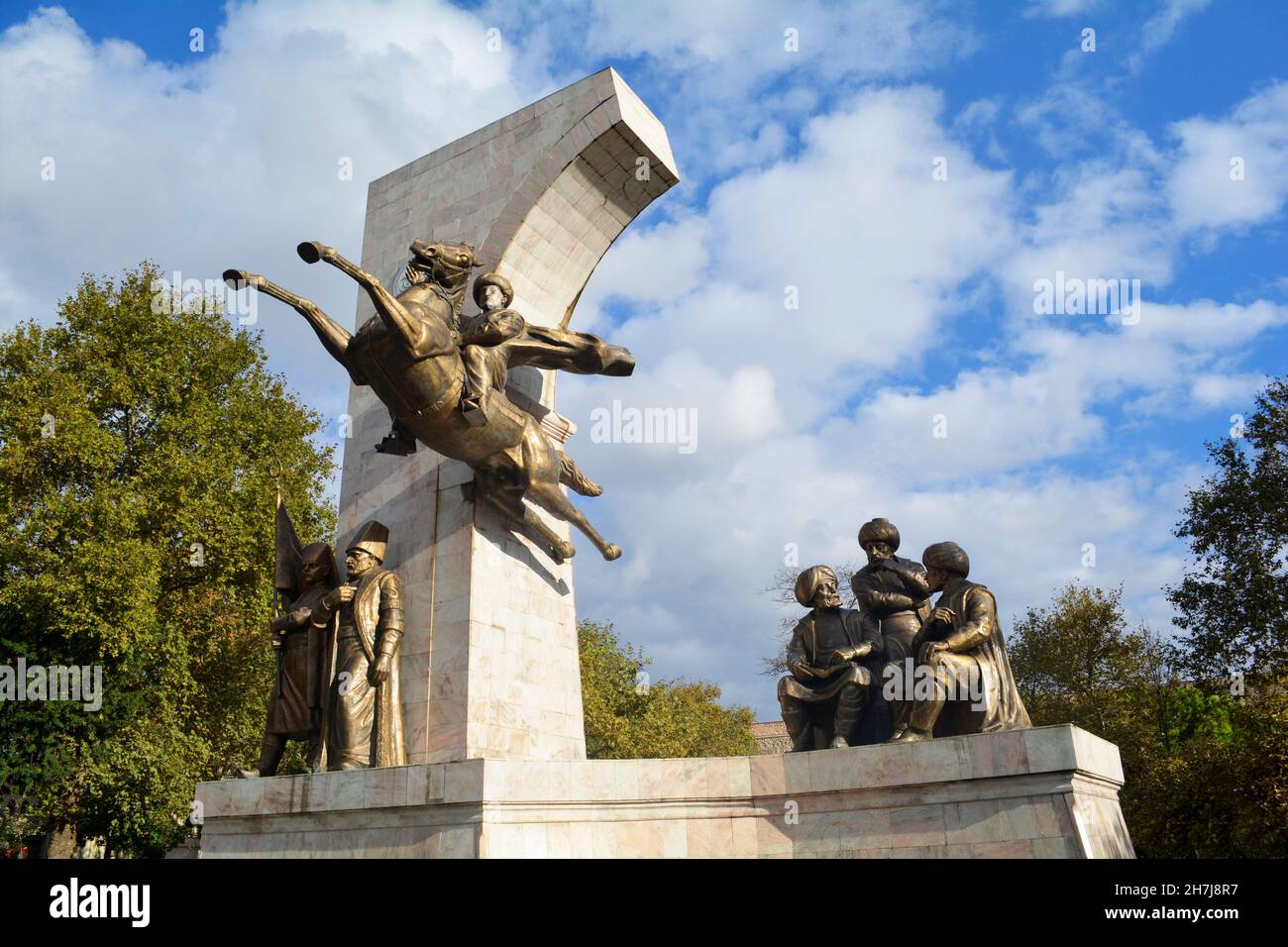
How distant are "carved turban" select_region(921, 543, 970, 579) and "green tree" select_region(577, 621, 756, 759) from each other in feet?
73.8

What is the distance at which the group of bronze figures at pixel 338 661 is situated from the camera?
10.5 meters

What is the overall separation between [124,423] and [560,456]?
15.4 metres

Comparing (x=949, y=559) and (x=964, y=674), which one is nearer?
(x=964, y=674)

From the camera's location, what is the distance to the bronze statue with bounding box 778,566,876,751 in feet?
30.8

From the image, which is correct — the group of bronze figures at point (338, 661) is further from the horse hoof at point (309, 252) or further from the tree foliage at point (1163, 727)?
the tree foliage at point (1163, 727)

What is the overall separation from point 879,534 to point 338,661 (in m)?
5.68

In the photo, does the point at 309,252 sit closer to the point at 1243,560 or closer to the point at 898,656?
the point at 898,656

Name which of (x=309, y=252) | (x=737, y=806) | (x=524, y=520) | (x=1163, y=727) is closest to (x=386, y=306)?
(x=309, y=252)

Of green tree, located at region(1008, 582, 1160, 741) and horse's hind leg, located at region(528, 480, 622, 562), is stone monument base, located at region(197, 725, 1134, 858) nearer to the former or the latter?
horse's hind leg, located at region(528, 480, 622, 562)

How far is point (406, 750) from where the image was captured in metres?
10.7

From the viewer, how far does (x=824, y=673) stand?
9547 mm

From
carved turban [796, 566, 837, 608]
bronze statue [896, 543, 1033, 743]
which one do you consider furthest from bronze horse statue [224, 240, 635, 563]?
bronze statue [896, 543, 1033, 743]
